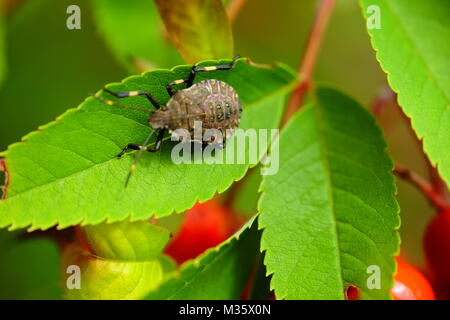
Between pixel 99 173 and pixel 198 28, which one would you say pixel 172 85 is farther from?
pixel 99 173

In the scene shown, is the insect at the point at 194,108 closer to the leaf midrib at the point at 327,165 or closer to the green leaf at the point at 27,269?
the leaf midrib at the point at 327,165

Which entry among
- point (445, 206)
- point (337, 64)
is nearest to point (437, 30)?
point (445, 206)

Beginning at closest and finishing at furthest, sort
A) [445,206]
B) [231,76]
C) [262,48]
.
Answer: [231,76] < [445,206] < [262,48]

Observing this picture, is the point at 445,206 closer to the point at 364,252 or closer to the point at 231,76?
the point at 364,252

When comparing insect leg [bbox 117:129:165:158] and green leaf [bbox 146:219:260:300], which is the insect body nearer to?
insect leg [bbox 117:129:165:158]

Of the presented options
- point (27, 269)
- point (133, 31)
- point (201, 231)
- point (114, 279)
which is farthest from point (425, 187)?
point (27, 269)

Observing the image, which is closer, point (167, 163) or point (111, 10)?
point (167, 163)
